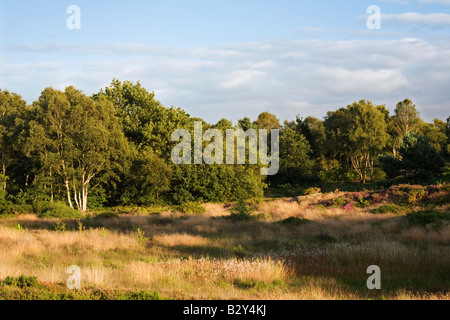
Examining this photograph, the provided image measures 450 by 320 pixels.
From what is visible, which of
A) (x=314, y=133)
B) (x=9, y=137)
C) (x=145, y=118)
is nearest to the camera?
(x=9, y=137)

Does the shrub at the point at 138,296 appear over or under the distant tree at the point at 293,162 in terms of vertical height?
under

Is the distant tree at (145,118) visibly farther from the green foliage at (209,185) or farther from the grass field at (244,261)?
the grass field at (244,261)

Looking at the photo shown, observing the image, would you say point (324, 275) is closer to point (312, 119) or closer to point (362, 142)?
point (362, 142)

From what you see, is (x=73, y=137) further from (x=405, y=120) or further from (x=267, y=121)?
(x=267, y=121)

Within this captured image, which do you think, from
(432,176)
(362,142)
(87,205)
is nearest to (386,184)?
(432,176)

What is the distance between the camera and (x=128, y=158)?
40.7 m

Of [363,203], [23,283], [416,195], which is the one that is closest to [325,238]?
[23,283]

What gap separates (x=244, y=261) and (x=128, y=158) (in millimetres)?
31909

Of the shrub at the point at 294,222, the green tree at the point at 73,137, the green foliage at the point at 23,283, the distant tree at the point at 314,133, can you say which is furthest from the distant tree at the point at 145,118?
the green foliage at the point at 23,283

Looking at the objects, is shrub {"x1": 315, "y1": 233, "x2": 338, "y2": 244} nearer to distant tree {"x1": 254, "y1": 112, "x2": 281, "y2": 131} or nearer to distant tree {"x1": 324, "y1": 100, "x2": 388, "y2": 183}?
distant tree {"x1": 324, "y1": 100, "x2": 388, "y2": 183}

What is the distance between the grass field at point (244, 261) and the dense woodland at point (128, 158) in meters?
16.7

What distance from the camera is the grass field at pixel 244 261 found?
7.77m

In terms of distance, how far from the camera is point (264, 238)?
52.4 feet
